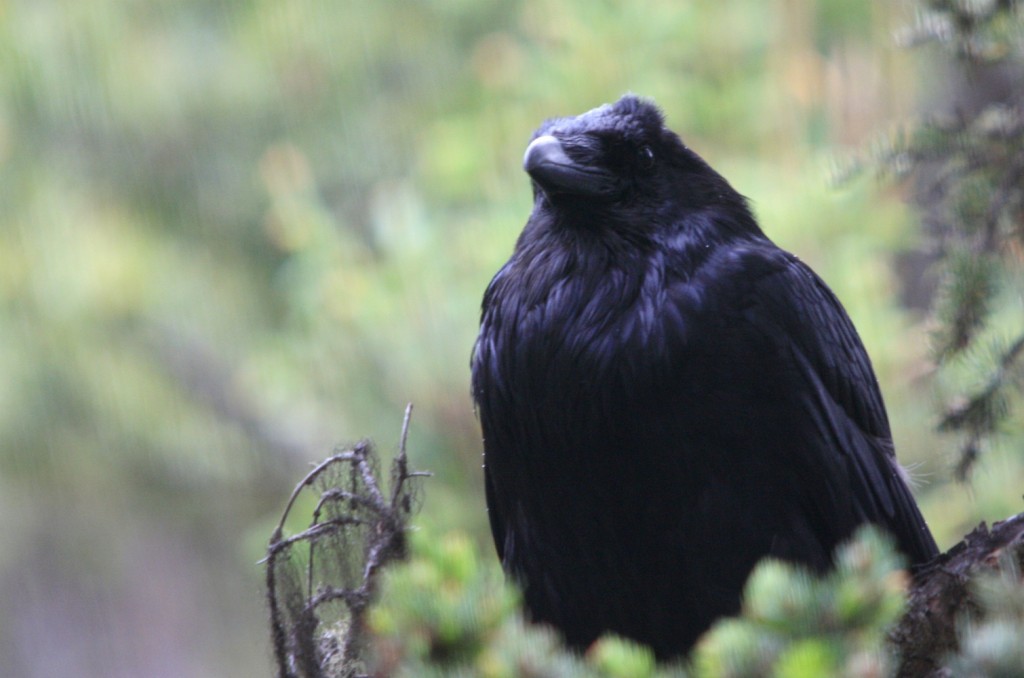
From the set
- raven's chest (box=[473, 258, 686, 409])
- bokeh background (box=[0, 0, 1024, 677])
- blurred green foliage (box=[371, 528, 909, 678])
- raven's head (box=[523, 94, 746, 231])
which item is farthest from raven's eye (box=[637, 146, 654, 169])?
bokeh background (box=[0, 0, 1024, 677])

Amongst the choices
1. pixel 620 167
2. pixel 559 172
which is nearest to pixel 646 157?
pixel 620 167

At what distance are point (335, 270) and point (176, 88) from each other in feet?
9.99

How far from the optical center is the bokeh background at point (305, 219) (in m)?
6.12

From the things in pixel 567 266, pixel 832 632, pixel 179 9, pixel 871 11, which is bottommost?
pixel 832 632

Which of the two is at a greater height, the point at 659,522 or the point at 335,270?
the point at 335,270

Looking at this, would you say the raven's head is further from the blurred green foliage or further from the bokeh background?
the bokeh background

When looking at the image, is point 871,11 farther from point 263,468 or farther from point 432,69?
point 263,468

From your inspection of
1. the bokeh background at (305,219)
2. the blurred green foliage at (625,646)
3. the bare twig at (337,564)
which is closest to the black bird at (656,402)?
the bare twig at (337,564)

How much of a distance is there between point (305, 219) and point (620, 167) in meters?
3.81

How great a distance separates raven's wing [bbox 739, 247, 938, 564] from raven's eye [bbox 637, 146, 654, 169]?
1.13 ft

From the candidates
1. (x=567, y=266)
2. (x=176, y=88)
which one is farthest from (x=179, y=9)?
(x=567, y=266)

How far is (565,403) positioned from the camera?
2.56 meters

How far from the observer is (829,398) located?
2762mm

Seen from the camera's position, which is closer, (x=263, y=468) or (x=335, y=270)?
(x=335, y=270)
